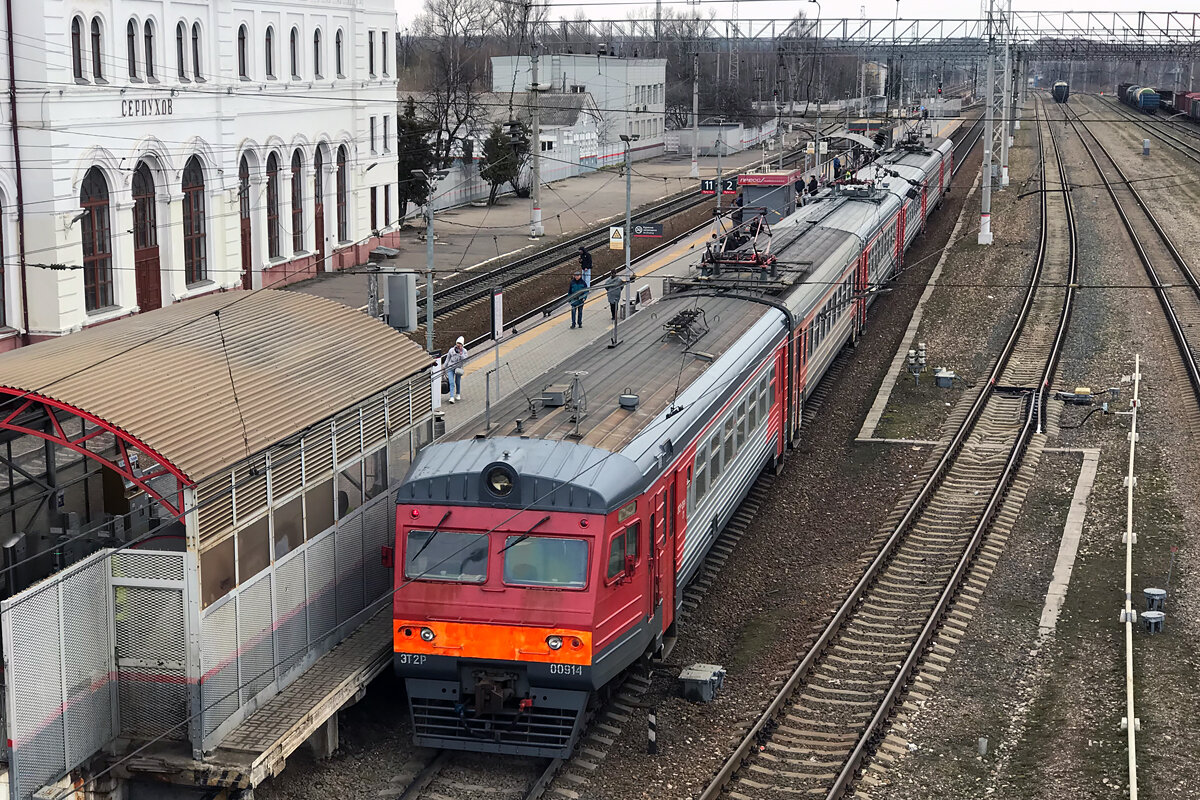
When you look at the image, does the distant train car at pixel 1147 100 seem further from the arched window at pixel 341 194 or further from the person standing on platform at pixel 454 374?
the person standing on platform at pixel 454 374

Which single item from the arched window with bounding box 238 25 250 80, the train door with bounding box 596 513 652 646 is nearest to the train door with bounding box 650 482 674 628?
the train door with bounding box 596 513 652 646

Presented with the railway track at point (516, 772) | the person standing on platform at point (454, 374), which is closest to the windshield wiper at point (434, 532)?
the railway track at point (516, 772)

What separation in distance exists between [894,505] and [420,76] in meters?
108

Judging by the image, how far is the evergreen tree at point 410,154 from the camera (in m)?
54.6

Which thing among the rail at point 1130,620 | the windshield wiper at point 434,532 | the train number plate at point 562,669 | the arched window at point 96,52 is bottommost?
the rail at point 1130,620

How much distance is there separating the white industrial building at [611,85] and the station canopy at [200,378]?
68.6m

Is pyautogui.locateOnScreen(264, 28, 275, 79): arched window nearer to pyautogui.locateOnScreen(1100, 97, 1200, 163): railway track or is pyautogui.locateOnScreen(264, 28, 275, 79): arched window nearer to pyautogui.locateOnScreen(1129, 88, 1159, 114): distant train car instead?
pyautogui.locateOnScreen(1100, 97, 1200, 163): railway track

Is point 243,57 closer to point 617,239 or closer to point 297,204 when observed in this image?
point 297,204

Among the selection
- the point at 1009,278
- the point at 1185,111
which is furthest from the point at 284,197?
the point at 1185,111

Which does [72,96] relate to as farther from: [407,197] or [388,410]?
[407,197]

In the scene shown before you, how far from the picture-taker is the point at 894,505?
827 inches

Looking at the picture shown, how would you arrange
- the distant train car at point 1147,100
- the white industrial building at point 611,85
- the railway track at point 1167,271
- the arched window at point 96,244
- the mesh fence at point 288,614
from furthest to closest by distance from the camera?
the distant train car at point 1147,100 < the white industrial building at point 611,85 < the arched window at point 96,244 < the railway track at point 1167,271 < the mesh fence at point 288,614

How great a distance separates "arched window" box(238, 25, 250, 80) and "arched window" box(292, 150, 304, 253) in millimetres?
3983

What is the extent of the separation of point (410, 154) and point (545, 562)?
4587 cm
